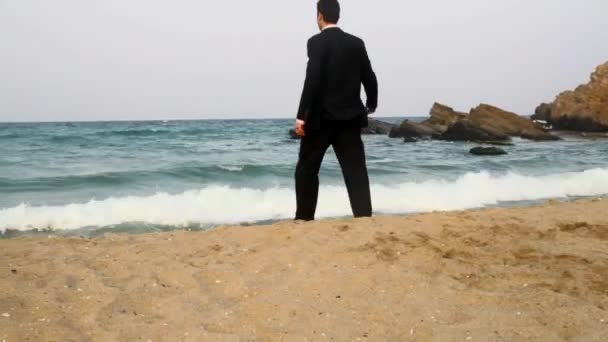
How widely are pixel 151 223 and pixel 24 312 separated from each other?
4.20m

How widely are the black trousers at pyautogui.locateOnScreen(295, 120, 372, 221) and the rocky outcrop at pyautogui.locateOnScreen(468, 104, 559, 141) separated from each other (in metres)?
24.3

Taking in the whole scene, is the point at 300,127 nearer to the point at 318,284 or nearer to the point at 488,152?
the point at 318,284

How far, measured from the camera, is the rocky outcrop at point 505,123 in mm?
27266

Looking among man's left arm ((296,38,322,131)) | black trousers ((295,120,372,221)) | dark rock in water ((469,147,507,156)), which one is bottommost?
dark rock in water ((469,147,507,156))

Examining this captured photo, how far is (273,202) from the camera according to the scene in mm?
8070

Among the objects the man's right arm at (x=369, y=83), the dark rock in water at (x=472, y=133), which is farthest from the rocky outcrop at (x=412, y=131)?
the man's right arm at (x=369, y=83)

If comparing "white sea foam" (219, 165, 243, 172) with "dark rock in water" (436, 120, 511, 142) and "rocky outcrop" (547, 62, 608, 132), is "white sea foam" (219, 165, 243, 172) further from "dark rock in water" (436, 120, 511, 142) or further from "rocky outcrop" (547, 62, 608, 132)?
"rocky outcrop" (547, 62, 608, 132)

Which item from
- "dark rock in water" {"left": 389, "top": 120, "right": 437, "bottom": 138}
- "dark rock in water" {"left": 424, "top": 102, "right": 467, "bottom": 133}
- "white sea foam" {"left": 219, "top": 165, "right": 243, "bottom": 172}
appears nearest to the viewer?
"white sea foam" {"left": 219, "top": 165, "right": 243, "bottom": 172}

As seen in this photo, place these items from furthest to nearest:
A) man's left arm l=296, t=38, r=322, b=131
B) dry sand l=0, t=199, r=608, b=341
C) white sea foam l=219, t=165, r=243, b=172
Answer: white sea foam l=219, t=165, r=243, b=172 → man's left arm l=296, t=38, r=322, b=131 → dry sand l=0, t=199, r=608, b=341

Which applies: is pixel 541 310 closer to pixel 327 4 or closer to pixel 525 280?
pixel 525 280

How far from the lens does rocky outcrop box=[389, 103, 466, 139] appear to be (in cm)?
2895

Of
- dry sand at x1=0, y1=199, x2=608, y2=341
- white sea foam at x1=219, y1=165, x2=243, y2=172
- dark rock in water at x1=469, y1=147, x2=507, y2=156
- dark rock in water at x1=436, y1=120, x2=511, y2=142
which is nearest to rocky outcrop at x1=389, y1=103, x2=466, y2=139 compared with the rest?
dark rock in water at x1=436, y1=120, x2=511, y2=142

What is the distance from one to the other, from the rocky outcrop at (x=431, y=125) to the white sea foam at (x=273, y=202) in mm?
18089

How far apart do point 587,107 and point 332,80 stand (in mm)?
33970
